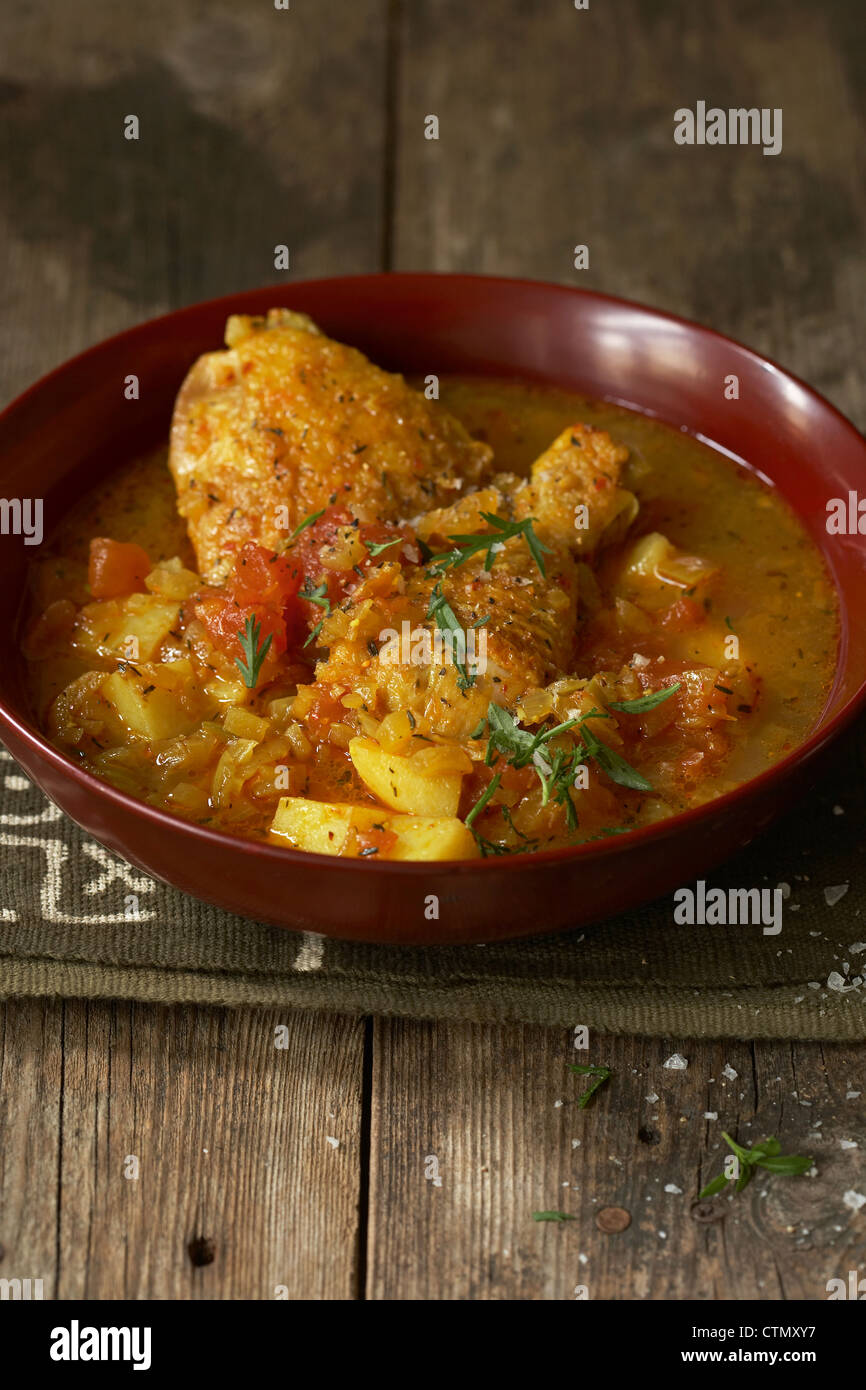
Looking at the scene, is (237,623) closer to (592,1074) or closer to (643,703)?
(643,703)

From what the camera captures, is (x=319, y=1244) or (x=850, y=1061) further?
(x=850, y=1061)

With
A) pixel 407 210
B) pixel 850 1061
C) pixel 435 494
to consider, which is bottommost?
pixel 850 1061

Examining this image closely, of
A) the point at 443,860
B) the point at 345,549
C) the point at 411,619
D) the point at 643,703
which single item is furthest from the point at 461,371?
the point at 443,860

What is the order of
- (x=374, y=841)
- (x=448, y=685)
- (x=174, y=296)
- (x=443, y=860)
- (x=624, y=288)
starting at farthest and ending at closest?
(x=624, y=288) < (x=174, y=296) < (x=448, y=685) < (x=374, y=841) < (x=443, y=860)

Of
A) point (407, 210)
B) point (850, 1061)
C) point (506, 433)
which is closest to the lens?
point (850, 1061)

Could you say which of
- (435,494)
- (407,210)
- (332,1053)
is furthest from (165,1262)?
(407,210)

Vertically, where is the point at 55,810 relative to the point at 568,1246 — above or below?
above

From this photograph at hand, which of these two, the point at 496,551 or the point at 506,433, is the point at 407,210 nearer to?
the point at 506,433
